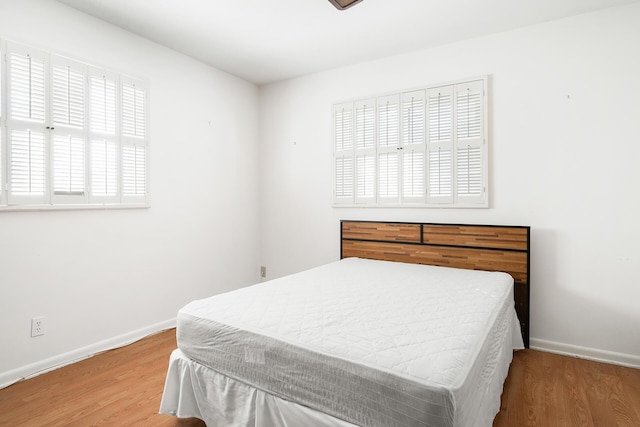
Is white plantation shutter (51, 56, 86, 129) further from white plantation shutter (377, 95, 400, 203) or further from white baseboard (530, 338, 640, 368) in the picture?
white baseboard (530, 338, 640, 368)

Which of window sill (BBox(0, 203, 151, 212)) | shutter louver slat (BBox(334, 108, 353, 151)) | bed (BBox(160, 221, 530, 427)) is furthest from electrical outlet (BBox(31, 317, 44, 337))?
shutter louver slat (BBox(334, 108, 353, 151))

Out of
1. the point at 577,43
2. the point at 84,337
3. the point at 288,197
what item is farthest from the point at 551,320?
the point at 84,337

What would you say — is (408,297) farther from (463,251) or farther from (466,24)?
(466,24)

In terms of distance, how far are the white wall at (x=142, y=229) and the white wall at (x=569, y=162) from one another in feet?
6.52

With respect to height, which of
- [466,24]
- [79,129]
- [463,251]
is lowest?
[463,251]

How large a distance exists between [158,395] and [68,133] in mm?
1950

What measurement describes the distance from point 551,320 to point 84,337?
12.0ft

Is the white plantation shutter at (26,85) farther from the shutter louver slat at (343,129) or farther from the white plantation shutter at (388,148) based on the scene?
the white plantation shutter at (388,148)

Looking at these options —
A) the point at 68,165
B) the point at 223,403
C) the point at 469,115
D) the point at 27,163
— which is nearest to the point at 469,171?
the point at 469,115

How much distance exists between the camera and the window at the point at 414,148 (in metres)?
3.11

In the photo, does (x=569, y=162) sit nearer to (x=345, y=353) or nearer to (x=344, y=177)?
(x=344, y=177)

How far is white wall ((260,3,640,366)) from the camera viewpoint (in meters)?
A: 2.60

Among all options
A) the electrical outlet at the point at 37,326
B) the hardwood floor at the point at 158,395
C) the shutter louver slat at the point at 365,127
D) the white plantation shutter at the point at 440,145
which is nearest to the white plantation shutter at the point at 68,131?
the electrical outlet at the point at 37,326

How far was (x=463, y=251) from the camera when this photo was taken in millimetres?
3082
